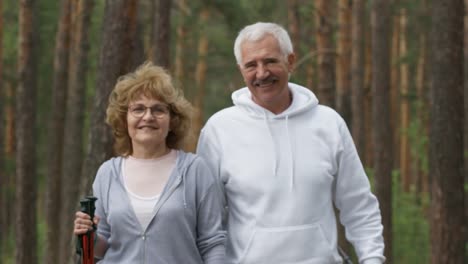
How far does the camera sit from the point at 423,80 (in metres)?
31.7

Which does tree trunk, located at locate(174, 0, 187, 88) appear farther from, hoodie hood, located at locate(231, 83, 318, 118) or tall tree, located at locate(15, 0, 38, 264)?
hoodie hood, located at locate(231, 83, 318, 118)

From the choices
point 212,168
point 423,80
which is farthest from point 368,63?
point 212,168

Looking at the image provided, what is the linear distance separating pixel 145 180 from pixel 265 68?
752mm

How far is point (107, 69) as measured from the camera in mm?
9680

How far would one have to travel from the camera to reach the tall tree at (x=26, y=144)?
1580cm

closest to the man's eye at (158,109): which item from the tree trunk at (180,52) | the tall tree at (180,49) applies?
the tall tree at (180,49)

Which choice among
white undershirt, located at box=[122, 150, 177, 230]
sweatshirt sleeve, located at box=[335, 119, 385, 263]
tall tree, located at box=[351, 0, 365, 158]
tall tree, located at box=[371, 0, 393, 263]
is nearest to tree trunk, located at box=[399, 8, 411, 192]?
tall tree, located at box=[351, 0, 365, 158]

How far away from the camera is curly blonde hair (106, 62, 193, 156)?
166 inches

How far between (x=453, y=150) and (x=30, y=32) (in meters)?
9.22

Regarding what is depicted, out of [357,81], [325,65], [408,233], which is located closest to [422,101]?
[408,233]

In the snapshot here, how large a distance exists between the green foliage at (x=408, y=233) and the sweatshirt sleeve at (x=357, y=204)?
14774mm

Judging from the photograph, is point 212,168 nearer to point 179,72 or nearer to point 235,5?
point 235,5

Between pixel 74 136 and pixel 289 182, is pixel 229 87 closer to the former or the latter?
pixel 74 136

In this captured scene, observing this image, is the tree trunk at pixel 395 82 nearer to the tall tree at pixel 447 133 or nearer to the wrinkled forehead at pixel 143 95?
the tall tree at pixel 447 133
